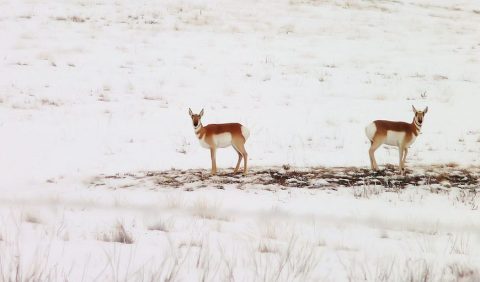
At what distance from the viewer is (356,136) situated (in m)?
12.4

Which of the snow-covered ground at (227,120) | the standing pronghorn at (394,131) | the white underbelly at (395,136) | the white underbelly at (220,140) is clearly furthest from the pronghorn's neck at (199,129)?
the white underbelly at (395,136)

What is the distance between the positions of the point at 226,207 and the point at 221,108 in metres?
8.13

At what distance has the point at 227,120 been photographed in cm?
1324

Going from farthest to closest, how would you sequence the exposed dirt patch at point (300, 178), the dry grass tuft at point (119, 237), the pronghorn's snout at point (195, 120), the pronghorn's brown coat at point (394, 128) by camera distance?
the pronghorn's brown coat at point (394, 128) < the exposed dirt patch at point (300, 178) < the pronghorn's snout at point (195, 120) < the dry grass tuft at point (119, 237)

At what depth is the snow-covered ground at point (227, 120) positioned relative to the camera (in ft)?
13.2

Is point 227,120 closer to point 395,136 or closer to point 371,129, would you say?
point 371,129

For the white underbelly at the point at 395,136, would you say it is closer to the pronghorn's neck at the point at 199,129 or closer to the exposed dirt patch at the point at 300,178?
the exposed dirt patch at the point at 300,178

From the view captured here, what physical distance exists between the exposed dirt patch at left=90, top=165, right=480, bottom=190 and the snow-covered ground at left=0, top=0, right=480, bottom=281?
28 cm

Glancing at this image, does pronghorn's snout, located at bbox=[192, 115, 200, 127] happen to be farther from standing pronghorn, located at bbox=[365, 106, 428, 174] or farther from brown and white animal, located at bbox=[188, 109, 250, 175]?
standing pronghorn, located at bbox=[365, 106, 428, 174]

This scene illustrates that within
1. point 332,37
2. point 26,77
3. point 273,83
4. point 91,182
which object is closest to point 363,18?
point 332,37

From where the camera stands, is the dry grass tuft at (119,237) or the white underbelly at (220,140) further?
the white underbelly at (220,140)

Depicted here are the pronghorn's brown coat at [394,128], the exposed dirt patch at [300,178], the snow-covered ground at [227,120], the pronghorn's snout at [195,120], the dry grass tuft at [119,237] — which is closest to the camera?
the snow-covered ground at [227,120]

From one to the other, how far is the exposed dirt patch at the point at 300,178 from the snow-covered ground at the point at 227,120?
0.91 feet

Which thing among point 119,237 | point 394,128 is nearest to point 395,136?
Answer: point 394,128
